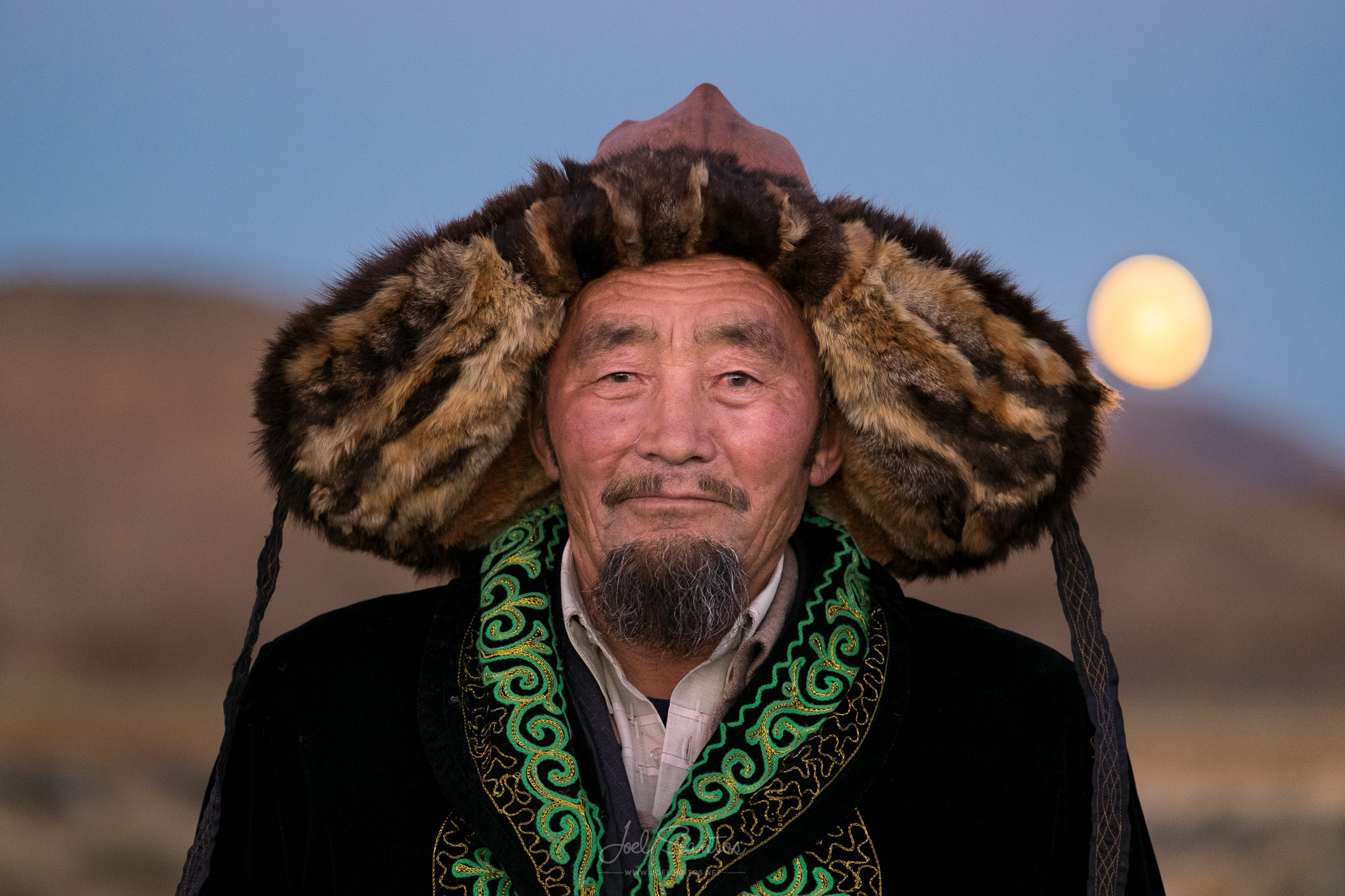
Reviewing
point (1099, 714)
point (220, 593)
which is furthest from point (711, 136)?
point (220, 593)

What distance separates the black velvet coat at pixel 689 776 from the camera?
1873mm

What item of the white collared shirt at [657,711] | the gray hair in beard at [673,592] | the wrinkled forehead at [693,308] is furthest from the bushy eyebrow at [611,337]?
the white collared shirt at [657,711]

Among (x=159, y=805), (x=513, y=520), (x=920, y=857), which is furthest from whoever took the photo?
(x=159, y=805)

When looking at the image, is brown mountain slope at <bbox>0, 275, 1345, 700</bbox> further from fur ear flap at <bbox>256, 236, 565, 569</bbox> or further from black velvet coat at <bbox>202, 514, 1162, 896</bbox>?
fur ear flap at <bbox>256, 236, 565, 569</bbox>

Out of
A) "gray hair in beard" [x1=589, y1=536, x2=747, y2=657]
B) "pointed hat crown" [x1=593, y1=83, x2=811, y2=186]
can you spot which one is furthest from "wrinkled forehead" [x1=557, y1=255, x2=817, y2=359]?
"gray hair in beard" [x1=589, y1=536, x2=747, y2=657]

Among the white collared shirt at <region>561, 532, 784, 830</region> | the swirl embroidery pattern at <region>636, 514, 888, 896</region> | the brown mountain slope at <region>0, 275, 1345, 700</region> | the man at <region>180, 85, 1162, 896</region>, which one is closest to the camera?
the swirl embroidery pattern at <region>636, 514, 888, 896</region>

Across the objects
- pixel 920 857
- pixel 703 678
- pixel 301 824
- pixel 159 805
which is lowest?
pixel 159 805

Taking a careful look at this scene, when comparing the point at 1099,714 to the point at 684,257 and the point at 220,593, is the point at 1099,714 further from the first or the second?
the point at 220,593

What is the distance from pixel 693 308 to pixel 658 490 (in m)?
0.34

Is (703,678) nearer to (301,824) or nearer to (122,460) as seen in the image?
(301,824)

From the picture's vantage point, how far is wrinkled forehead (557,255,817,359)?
215 cm

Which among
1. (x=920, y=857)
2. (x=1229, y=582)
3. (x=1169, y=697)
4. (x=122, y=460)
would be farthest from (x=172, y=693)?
(x=1229, y=582)

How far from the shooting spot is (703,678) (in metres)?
2.15

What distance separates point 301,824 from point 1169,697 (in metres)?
3.51
